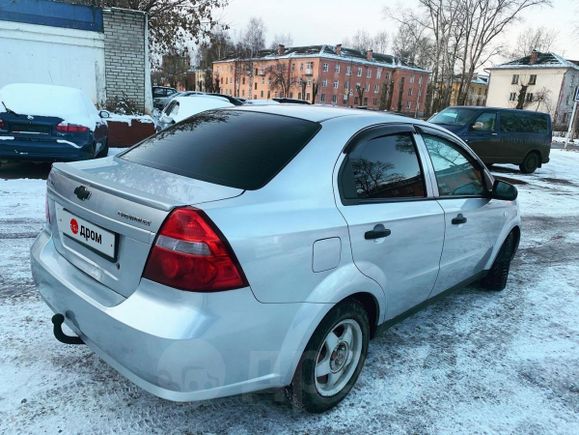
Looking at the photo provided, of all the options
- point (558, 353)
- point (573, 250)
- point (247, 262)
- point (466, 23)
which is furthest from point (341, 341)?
point (466, 23)

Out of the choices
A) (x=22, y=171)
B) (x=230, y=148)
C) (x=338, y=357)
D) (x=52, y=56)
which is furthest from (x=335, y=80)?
(x=338, y=357)

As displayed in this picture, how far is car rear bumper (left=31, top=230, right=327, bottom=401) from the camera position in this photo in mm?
1799

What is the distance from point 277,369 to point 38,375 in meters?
1.48

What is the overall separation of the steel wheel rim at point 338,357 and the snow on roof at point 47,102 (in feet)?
20.6

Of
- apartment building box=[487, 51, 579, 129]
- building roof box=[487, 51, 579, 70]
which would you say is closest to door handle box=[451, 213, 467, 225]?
apartment building box=[487, 51, 579, 129]

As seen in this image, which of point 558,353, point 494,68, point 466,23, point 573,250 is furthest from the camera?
point 494,68

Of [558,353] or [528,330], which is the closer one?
[558,353]

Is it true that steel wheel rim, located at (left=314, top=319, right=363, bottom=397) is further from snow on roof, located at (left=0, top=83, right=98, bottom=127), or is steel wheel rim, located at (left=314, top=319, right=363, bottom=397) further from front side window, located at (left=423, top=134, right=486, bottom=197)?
snow on roof, located at (left=0, top=83, right=98, bottom=127)

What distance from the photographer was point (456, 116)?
12.5m

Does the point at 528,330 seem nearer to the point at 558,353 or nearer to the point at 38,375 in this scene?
the point at 558,353

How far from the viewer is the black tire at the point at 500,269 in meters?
4.19

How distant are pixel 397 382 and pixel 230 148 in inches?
70.0

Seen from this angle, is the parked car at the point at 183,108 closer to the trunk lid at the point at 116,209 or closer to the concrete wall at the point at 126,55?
the concrete wall at the point at 126,55

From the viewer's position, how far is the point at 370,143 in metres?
2.67
